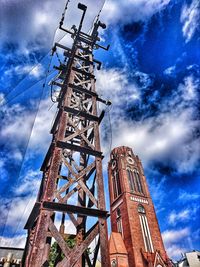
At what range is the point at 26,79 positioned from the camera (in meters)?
2.60

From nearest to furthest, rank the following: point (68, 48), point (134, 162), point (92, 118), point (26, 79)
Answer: point (26, 79) < point (92, 118) < point (68, 48) < point (134, 162)

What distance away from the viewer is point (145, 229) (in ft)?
87.7

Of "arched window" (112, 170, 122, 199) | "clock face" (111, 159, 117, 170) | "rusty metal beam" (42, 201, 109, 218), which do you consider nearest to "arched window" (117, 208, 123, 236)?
"arched window" (112, 170, 122, 199)

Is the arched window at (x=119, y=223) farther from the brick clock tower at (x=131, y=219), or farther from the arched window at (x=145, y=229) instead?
the arched window at (x=145, y=229)

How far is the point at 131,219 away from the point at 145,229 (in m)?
2.67

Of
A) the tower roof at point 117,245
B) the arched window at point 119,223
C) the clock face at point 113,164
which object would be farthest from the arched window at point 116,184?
the tower roof at point 117,245

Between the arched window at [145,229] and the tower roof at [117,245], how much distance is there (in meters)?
3.00

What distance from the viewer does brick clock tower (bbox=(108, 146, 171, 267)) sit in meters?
23.7

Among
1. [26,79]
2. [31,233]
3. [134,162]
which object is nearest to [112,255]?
[134,162]

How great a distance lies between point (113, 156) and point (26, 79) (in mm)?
36146

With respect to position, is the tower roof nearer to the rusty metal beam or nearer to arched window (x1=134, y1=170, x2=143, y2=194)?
arched window (x1=134, y1=170, x2=143, y2=194)

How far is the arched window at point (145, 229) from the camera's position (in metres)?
25.1

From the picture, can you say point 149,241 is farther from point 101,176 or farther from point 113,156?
point 101,176

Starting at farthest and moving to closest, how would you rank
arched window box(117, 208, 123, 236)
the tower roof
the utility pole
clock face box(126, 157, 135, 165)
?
clock face box(126, 157, 135, 165) → arched window box(117, 208, 123, 236) → the tower roof → the utility pole
